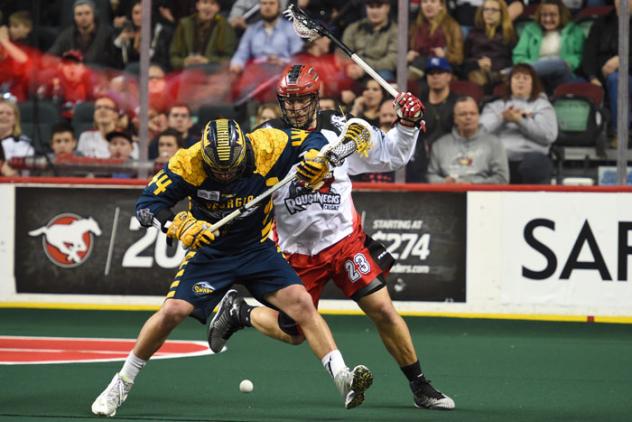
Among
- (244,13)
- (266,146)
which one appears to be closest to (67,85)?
(244,13)

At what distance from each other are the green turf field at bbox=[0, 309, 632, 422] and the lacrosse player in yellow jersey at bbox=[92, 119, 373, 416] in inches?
13.3

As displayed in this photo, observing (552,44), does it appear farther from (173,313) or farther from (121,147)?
(173,313)

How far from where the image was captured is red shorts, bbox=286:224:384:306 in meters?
5.77

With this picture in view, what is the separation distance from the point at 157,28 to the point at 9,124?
1361 mm

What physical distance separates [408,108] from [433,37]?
3.71 m

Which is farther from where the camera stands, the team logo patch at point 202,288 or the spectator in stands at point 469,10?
the spectator in stands at point 469,10

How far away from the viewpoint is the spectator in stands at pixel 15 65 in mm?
9516

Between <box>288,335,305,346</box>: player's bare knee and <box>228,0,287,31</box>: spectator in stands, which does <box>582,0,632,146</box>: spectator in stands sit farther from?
<box>288,335,305,346</box>: player's bare knee

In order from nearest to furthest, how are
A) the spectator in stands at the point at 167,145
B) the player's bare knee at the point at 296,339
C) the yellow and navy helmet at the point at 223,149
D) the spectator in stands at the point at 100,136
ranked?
the yellow and navy helmet at the point at 223,149, the player's bare knee at the point at 296,339, the spectator in stands at the point at 167,145, the spectator in stands at the point at 100,136

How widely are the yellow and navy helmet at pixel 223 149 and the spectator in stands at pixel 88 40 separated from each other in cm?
454

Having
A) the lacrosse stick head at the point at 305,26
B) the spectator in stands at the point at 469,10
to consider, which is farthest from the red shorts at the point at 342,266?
the spectator in stands at the point at 469,10

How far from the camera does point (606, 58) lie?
8938mm

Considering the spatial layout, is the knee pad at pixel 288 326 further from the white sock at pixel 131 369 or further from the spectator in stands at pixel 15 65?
the spectator in stands at pixel 15 65

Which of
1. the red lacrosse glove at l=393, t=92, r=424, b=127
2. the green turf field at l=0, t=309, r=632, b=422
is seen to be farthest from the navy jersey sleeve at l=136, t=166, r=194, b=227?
the red lacrosse glove at l=393, t=92, r=424, b=127
